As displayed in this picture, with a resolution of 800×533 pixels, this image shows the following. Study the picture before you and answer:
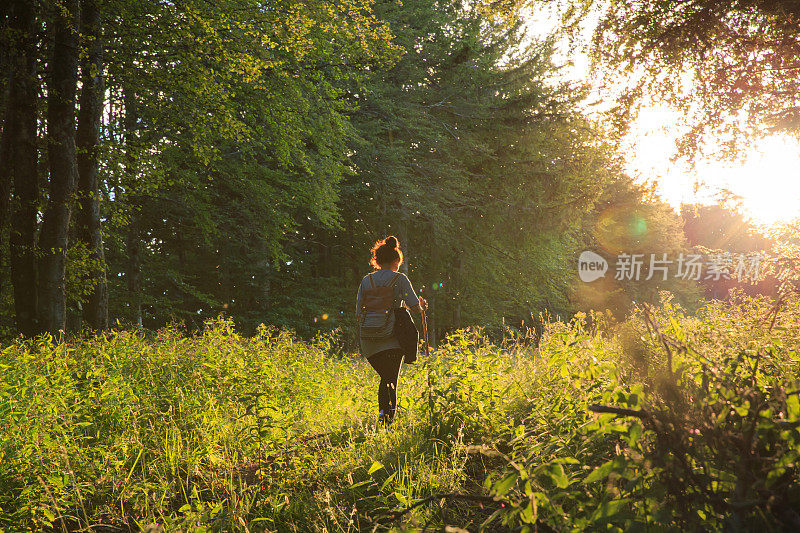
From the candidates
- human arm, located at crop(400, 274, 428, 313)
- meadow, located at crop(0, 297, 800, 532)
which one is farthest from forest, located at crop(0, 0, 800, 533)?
human arm, located at crop(400, 274, 428, 313)

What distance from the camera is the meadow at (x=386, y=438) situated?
192 centimetres

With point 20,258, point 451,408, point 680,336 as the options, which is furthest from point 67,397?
point 20,258

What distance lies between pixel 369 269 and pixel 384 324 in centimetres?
1886

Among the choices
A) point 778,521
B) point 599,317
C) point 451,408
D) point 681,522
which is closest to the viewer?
point 778,521

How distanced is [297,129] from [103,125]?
6.17 metres

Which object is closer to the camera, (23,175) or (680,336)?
(680,336)

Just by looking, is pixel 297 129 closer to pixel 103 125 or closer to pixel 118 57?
pixel 118 57

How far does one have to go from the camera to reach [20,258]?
1017cm

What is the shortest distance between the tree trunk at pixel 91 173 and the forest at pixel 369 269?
0.22ft

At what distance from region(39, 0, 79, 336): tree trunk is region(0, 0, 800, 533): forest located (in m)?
0.05

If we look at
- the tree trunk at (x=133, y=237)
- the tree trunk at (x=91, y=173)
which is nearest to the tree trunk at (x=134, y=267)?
the tree trunk at (x=133, y=237)

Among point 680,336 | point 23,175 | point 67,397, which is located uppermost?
point 23,175

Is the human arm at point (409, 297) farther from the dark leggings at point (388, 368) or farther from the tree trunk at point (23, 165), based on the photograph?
the tree trunk at point (23, 165)

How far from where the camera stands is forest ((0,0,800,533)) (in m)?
2.46
